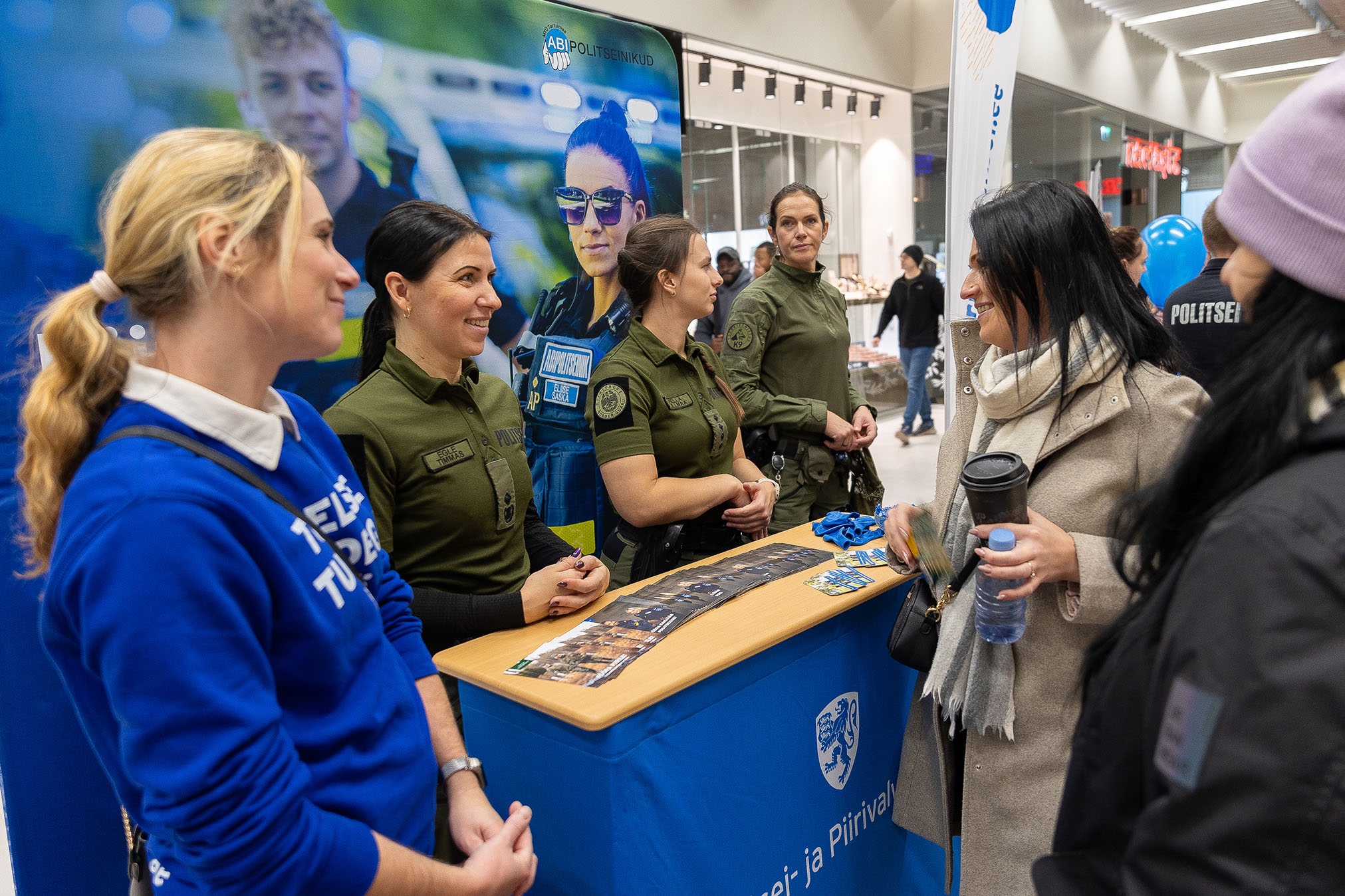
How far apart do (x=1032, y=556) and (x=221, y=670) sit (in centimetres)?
109

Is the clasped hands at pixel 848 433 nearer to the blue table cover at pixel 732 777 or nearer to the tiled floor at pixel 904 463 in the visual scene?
the blue table cover at pixel 732 777

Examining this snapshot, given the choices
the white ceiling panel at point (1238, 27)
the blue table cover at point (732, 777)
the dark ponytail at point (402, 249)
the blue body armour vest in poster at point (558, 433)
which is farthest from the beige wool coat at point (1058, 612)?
the white ceiling panel at point (1238, 27)

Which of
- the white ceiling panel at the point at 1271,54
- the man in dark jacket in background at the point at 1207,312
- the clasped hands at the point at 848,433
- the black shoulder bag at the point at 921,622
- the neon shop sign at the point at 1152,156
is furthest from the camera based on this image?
the neon shop sign at the point at 1152,156

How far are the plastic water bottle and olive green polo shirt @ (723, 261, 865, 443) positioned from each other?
170 centimetres

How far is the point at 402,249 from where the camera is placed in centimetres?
192

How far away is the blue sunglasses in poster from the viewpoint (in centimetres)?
320

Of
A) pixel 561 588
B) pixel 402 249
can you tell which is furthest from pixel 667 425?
pixel 402 249

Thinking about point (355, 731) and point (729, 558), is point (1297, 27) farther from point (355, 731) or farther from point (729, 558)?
point (355, 731)

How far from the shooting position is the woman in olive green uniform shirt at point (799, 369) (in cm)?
311

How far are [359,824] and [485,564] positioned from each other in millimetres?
955

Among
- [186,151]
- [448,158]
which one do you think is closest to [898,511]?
[186,151]

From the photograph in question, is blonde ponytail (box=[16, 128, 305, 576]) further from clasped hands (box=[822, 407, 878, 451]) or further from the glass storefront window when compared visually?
the glass storefront window

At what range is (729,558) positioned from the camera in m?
2.15

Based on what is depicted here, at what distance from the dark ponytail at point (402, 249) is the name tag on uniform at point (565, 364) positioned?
120 centimetres
